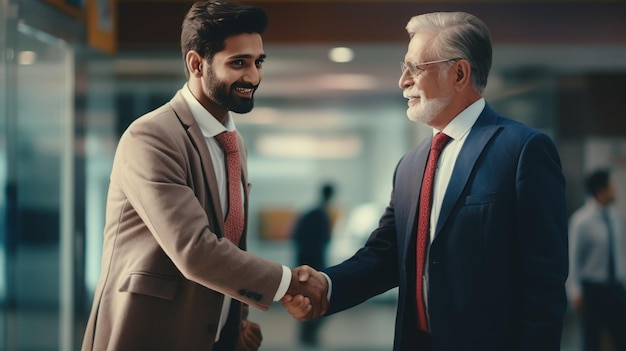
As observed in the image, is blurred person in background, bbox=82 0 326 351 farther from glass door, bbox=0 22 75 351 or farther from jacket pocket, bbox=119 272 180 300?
glass door, bbox=0 22 75 351

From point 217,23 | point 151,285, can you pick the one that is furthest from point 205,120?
point 151,285

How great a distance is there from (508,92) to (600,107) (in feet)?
3.30

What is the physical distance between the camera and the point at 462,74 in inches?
106

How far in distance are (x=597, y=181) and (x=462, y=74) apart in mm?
3990

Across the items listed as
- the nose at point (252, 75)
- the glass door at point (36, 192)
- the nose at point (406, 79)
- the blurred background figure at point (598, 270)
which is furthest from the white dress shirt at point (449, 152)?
the blurred background figure at point (598, 270)

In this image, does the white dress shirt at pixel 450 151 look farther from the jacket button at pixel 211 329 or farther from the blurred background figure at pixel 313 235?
the blurred background figure at pixel 313 235

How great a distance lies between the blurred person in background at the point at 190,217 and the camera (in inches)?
94.3

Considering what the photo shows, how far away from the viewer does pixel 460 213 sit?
2.48 metres

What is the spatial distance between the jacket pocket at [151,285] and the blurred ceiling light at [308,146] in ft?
12.9

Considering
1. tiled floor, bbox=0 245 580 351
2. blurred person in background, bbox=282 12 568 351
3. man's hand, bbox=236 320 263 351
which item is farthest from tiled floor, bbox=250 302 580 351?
blurred person in background, bbox=282 12 568 351

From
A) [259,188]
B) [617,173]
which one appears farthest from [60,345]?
[617,173]

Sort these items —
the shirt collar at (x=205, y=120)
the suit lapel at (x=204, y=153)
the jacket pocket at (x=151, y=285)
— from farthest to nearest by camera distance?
1. the shirt collar at (x=205, y=120)
2. the suit lapel at (x=204, y=153)
3. the jacket pocket at (x=151, y=285)

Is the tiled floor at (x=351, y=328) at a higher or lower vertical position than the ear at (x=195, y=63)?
lower

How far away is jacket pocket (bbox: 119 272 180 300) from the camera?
2.37 meters
